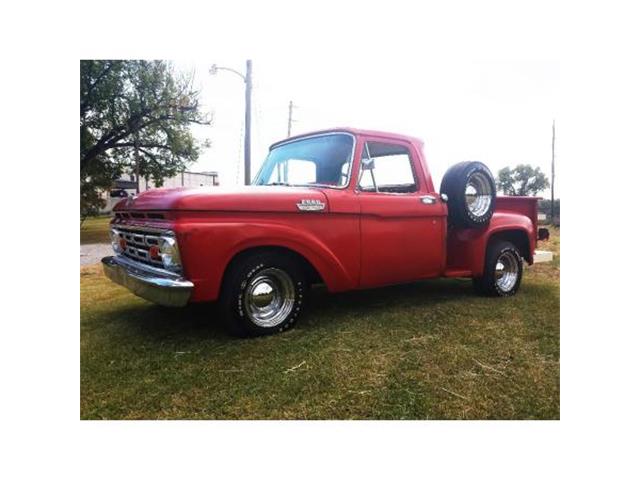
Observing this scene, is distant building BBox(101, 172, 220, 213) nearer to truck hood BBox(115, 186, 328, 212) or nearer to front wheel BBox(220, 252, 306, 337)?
truck hood BBox(115, 186, 328, 212)

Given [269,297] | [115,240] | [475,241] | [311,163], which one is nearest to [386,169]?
[311,163]

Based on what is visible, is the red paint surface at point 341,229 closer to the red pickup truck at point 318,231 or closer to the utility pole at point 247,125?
the red pickup truck at point 318,231

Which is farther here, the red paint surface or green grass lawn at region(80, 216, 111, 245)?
green grass lawn at region(80, 216, 111, 245)

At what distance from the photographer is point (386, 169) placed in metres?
3.50

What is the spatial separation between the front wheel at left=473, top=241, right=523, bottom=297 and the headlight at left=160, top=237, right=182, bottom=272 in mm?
2675

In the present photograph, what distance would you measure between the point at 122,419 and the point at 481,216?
9.89 feet

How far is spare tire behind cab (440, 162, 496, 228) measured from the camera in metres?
3.56

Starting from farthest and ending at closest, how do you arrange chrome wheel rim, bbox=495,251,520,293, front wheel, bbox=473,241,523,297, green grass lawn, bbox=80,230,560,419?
chrome wheel rim, bbox=495,251,520,293
front wheel, bbox=473,241,523,297
green grass lawn, bbox=80,230,560,419

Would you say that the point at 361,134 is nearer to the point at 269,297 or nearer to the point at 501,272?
the point at 269,297

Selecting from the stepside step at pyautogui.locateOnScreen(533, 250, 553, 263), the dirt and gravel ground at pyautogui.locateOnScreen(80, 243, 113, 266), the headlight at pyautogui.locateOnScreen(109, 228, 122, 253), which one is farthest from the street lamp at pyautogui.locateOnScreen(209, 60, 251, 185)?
the stepside step at pyautogui.locateOnScreen(533, 250, 553, 263)

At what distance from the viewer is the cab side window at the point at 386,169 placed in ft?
10.8

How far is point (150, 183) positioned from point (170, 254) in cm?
72

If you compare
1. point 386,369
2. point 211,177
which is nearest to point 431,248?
point 386,369

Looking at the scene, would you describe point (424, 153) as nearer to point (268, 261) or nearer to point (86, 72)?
point (268, 261)
